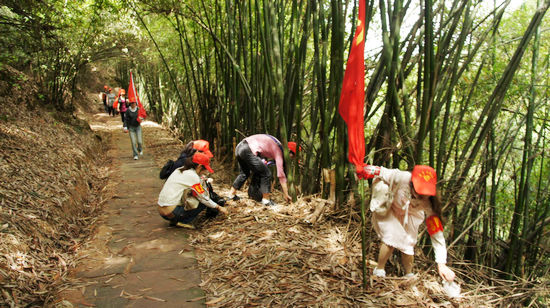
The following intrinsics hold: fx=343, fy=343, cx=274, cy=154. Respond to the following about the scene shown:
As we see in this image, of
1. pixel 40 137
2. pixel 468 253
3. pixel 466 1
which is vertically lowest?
pixel 468 253

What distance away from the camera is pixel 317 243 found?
2.70m

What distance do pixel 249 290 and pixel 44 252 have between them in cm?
154

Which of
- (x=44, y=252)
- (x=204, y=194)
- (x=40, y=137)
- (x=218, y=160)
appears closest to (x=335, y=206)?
(x=204, y=194)

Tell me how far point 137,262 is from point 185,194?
87 centimetres

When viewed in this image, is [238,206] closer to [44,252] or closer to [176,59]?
[44,252]

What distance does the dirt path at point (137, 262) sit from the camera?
2.12 metres

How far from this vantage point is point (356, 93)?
1934 millimetres

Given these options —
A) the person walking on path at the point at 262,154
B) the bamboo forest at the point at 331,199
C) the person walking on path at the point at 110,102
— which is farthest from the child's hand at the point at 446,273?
the person walking on path at the point at 110,102

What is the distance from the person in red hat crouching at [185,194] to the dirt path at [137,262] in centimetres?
14

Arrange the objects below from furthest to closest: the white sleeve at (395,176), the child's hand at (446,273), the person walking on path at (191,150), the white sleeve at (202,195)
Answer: the person walking on path at (191,150) → the white sleeve at (202,195) → the white sleeve at (395,176) → the child's hand at (446,273)

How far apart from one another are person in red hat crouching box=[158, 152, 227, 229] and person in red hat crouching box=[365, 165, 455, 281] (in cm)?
162

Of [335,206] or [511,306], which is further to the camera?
[335,206]

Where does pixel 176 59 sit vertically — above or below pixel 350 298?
above

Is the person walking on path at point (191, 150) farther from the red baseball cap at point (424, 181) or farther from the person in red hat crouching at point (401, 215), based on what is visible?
the red baseball cap at point (424, 181)
